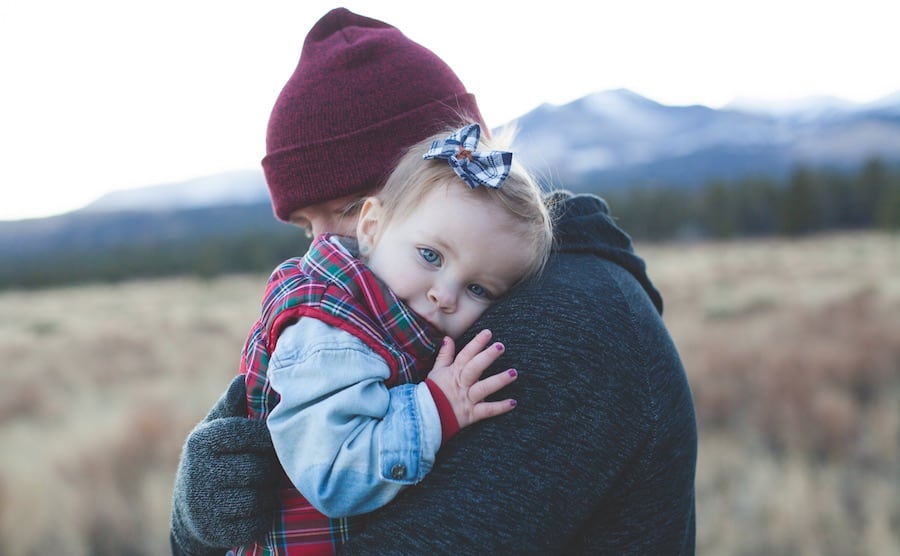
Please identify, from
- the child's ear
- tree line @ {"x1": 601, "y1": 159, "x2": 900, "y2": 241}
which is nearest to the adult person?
the child's ear

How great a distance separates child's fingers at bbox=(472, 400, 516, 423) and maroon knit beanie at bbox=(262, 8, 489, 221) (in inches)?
38.0

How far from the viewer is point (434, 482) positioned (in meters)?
1.22

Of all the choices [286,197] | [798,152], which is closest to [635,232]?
[286,197]

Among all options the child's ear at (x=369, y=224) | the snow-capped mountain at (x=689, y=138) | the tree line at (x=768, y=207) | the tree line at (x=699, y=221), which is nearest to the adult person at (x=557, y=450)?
the child's ear at (x=369, y=224)

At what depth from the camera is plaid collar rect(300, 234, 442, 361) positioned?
1472 millimetres

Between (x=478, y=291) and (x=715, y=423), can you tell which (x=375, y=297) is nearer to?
(x=478, y=291)

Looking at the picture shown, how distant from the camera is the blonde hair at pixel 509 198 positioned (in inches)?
63.5

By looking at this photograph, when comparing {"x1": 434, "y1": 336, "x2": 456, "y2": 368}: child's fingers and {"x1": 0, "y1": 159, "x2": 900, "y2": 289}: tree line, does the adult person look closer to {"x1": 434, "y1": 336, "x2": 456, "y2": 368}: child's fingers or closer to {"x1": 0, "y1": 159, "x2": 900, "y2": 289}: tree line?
{"x1": 434, "y1": 336, "x2": 456, "y2": 368}: child's fingers

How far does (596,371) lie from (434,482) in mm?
373

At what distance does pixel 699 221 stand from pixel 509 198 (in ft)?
156

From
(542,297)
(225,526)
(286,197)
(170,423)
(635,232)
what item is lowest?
(635,232)

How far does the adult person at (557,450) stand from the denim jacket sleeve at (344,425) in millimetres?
59

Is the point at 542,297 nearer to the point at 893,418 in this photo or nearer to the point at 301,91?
the point at 301,91

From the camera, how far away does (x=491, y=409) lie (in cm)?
124
